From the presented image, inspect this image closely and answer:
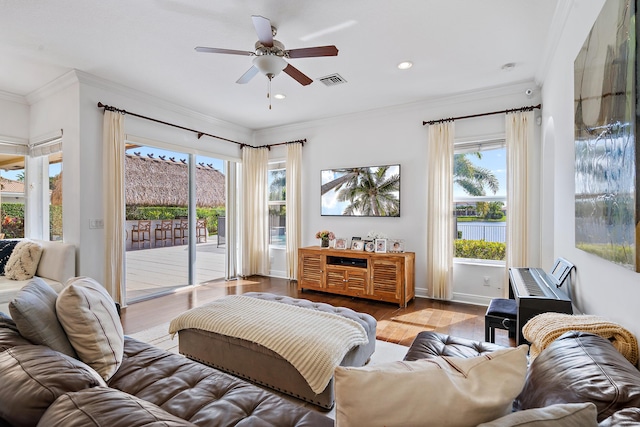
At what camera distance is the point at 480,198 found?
13.6 feet

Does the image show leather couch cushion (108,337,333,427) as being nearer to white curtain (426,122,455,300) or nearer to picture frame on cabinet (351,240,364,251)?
picture frame on cabinet (351,240,364,251)

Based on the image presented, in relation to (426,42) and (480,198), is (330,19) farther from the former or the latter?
(480,198)

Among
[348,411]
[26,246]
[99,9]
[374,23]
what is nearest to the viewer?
[348,411]

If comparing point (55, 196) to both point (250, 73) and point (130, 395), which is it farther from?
point (130, 395)

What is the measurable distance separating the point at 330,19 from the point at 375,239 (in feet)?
9.26

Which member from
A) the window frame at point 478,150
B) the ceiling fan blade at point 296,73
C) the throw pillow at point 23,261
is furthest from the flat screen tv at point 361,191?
the throw pillow at point 23,261

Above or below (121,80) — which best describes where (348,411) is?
below

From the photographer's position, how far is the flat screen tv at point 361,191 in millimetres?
4629

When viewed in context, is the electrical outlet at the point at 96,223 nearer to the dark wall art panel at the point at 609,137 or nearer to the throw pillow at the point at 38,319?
the throw pillow at the point at 38,319

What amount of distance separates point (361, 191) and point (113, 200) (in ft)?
10.9

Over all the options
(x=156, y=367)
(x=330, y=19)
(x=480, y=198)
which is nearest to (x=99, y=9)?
(x=330, y=19)

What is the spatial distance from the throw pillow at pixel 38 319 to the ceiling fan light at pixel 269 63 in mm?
2226

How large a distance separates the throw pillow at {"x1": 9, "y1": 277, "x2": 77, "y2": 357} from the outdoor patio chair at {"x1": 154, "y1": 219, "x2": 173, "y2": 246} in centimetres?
356

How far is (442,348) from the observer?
1.81m
